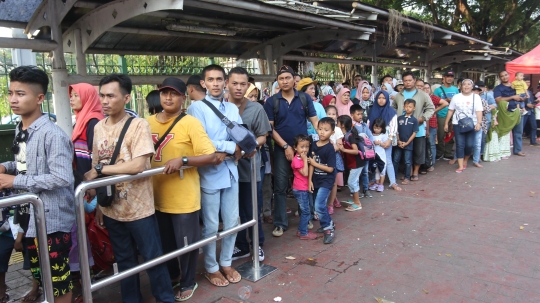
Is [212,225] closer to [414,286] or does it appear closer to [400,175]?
[414,286]

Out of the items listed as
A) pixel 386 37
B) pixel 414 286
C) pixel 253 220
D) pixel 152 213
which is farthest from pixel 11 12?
pixel 386 37

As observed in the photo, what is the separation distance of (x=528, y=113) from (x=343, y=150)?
7.36 meters

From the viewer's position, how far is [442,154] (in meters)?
8.85

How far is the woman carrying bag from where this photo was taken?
7.54 meters

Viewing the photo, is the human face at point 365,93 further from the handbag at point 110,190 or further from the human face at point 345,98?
the handbag at point 110,190

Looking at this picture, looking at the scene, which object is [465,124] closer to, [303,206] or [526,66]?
[526,66]

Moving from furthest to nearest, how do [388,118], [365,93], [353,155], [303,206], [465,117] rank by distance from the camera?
1. [465,117]
2. [365,93]
3. [388,118]
4. [353,155]
5. [303,206]

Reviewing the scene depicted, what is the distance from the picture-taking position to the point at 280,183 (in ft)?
15.0

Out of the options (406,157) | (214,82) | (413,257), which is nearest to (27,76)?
(214,82)

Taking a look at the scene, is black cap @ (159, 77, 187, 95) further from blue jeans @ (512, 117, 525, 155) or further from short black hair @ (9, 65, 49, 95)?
blue jeans @ (512, 117, 525, 155)

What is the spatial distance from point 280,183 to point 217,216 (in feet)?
4.53

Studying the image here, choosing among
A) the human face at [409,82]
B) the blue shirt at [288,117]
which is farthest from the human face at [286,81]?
the human face at [409,82]

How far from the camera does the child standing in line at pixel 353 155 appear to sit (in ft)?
18.2

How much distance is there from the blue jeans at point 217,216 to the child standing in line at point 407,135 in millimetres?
4233
